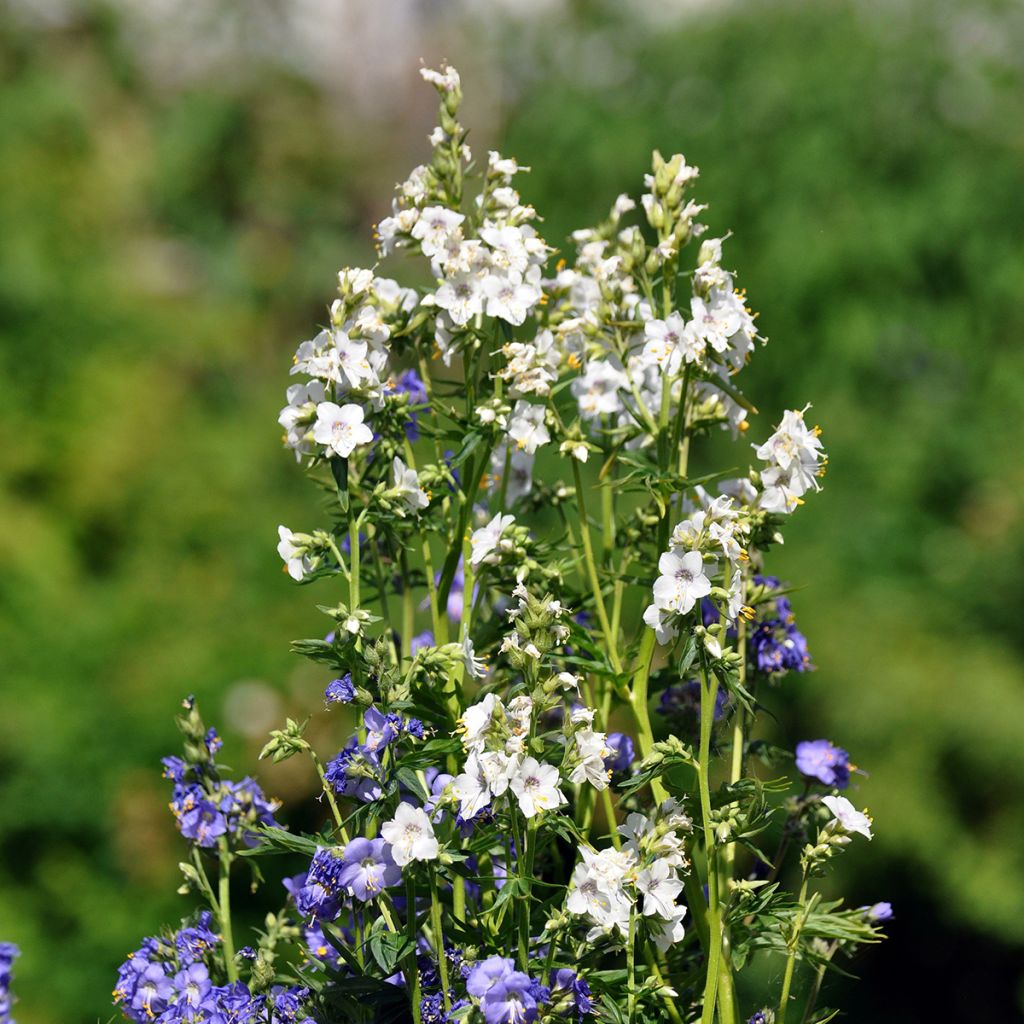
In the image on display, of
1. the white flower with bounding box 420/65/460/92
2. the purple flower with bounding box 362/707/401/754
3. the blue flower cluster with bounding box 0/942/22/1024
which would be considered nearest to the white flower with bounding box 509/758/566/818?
the purple flower with bounding box 362/707/401/754

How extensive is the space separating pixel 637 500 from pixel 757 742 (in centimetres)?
228

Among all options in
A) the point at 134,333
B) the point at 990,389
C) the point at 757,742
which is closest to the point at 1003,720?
the point at 990,389

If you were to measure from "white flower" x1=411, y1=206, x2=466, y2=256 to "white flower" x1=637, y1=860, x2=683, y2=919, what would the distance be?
551 millimetres

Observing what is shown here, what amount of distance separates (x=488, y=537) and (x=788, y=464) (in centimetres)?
26

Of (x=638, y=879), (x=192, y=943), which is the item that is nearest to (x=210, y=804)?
(x=192, y=943)

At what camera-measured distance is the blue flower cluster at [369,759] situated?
96cm

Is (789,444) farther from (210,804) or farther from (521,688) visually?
(210,804)

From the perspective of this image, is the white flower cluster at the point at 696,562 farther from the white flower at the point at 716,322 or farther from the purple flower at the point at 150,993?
the purple flower at the point at 150,993

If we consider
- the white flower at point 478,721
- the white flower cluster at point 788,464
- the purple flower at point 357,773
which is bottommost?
the white flower at point 478,721

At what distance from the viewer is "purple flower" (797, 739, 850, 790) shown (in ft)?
3.95

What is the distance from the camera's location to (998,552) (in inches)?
131

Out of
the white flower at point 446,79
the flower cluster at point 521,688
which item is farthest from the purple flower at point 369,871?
the white flower at point 446,79

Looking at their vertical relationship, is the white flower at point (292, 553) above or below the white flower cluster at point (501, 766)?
above

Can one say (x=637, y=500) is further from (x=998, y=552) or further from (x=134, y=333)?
(x=134, y=333)
